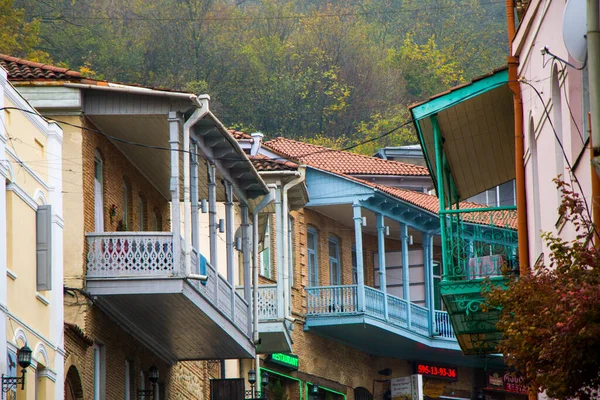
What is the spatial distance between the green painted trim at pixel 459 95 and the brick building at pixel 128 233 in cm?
402

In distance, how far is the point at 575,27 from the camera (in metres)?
11.2

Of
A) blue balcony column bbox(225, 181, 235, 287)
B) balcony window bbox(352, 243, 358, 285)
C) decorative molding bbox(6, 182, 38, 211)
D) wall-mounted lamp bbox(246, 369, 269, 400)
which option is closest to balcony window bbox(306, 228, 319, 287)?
balcony window bbox(352, 243, 358, 285)

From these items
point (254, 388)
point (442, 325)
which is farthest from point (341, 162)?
point (254, 388)

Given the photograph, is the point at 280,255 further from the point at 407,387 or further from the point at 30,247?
the point at 30,247

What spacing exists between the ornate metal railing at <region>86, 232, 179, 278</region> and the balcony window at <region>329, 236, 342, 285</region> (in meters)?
18.9

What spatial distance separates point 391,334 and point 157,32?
33188mm

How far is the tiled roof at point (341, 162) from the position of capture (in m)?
41.9

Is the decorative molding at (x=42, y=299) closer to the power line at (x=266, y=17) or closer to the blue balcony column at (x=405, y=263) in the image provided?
the blue balcony column at (x=405, y=263)

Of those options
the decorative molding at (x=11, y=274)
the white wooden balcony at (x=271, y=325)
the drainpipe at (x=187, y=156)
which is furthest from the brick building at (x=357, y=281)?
the decorative molding at (x=11, y=274)

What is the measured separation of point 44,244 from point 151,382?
6.74 meters

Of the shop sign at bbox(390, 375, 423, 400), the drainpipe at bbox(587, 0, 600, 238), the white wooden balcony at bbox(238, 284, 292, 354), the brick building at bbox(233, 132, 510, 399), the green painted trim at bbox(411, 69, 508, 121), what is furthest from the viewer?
the shop sign at bbox(390, 375, 423, 400)

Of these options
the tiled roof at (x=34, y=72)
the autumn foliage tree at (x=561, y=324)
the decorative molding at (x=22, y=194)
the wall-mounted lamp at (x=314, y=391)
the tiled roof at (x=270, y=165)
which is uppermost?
the tiled roof at (x=270, y=165)

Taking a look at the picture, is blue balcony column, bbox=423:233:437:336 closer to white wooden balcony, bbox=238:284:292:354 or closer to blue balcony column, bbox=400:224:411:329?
blue balcony column, bbox=400:224:411:329

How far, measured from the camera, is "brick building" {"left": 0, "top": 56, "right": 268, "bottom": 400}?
885 inches
